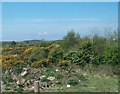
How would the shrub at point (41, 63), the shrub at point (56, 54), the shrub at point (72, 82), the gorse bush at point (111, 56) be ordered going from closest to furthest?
the shrub at point (72, 82) → the gorse bush at point (111, 56) → the shrub at point (41, 63) → the shrub at point (56, 54)

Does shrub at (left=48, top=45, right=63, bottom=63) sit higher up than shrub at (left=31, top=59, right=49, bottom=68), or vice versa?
shrub at (left=48, top=45, right=63, bottom=63)

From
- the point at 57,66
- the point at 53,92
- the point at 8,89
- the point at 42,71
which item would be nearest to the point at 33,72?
the point at 42,71

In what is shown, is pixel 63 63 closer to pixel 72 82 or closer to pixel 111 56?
pixel 111 56

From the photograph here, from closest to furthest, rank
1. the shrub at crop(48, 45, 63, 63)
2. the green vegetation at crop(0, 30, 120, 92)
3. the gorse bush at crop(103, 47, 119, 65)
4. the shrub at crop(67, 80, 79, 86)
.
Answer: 1. the shrub at crop(67, 80, 79, 86)
2. the green vegetation at crop(0, 30, 120, 92)
3. the gorse bush at crop(103, 47, 119, 65)
4. the shrub at crop(48, 45, 63, 63)

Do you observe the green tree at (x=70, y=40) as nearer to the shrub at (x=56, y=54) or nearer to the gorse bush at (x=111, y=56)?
the shrub at (x=56, y=54)

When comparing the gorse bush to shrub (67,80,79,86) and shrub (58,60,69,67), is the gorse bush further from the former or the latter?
shrub (67,80,79,86)

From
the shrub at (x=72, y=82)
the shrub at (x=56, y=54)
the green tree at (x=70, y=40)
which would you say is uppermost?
Answer: the green tree at (x=70, y=40)

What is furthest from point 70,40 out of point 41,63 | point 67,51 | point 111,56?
point 111,56

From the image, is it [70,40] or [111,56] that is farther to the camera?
[70,40]

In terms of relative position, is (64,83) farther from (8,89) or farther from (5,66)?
(5,66)

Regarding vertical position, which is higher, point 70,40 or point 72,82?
point 70,40

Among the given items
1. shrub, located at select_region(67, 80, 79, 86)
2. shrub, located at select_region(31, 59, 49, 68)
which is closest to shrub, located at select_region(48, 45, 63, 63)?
shrub, located at select_region(31, 59, 49, 68)

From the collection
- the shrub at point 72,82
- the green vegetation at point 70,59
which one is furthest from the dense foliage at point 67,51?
the shrub at point 72,82

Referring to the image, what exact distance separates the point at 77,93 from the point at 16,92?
3.76 ft
